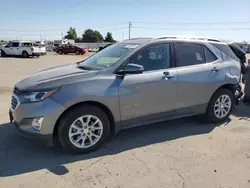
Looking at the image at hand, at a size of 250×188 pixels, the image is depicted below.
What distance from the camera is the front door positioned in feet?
13.1

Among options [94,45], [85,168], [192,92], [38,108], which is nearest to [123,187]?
[85,168]

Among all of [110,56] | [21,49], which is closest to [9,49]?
[21,49]

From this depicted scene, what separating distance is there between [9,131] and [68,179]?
6.65ft

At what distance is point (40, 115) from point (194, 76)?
8.96ft

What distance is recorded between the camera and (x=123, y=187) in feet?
9.77

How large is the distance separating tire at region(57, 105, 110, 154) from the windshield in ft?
2.54

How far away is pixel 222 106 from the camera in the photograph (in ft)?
17.0

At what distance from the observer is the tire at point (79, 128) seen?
360cm

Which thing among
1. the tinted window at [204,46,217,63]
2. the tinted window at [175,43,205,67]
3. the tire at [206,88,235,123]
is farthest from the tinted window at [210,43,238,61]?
the tire at [206,88,235,123]

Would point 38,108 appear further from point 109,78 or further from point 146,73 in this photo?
point 146,73

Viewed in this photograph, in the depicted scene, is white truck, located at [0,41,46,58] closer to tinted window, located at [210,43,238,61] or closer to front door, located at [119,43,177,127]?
tinted window, located at [210,43,238,61]

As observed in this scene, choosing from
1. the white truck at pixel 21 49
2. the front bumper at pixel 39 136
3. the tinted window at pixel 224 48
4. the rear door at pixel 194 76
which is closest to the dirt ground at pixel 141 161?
the front bumper at pixel 39 136

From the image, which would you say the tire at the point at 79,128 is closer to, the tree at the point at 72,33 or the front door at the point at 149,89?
the front door at the point at 149,89

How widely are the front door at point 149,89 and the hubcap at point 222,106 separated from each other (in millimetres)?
1151
